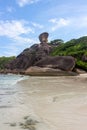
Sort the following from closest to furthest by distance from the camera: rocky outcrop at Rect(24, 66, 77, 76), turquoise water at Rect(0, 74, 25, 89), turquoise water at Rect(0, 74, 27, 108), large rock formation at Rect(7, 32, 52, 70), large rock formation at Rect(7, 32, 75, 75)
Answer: turquoise water at Rect(0, 74, 27, 108) < turquoise water at Rect(0, 74, 25, 89) < rocky outcrop at Rect(24, 66, 77, 76) < large rock formation at Rect(7, 32, 75, 75) < large rock formation at Rect(7, 32, 52, 70)

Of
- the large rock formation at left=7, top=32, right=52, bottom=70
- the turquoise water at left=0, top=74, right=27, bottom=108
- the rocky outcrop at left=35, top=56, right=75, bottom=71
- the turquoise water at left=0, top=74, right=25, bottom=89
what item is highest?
the large rock formation at left=7, top=32, right=52, bottom=70

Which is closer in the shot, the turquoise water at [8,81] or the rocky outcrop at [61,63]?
the turquoise water at [8,81]

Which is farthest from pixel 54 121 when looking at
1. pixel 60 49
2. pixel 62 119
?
pixel 60 49

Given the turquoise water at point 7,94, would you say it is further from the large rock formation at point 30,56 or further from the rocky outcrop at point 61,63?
the large rock formation at point 30,56

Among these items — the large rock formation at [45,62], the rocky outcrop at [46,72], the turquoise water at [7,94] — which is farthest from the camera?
the large rock formation at [45,62]

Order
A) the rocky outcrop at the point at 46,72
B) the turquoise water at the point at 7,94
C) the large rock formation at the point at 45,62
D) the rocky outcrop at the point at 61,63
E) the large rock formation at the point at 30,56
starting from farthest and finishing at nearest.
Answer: the large rock formation at the point at 30,56 < the rocky outcrop at the point at 61,63 < the large rock formation at the point at 45,62 < the rocky outcrop at the point at 46,72 < the turquoise water at the point at 7,94

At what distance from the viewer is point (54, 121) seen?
7.79m

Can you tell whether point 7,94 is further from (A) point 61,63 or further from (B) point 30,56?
(B) point 30,56

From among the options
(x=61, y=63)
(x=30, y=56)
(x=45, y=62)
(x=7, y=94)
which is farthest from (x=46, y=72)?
(x=7, y=94)

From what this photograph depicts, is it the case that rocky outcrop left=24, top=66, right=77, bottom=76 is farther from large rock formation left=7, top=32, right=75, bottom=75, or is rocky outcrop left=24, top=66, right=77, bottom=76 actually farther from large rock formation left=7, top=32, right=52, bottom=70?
large rock formation left=7, top=32, right=52, bottom=70

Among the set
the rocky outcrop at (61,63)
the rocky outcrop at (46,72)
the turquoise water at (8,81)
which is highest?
the rocky outcrop at (61,63)

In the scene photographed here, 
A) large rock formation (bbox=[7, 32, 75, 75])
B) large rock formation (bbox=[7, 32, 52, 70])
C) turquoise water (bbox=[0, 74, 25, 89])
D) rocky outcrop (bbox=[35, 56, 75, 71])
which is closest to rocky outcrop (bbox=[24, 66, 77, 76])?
large rock formation (bbox=[7, 32, 75, 75])

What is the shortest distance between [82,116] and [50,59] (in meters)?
46.2

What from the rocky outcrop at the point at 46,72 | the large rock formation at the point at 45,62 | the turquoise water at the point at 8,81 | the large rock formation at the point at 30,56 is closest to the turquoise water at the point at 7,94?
the turquoise water at the point at 8,81
